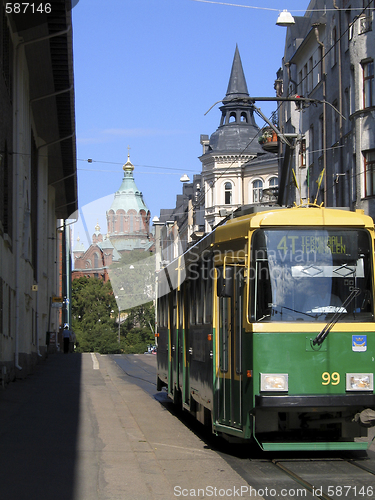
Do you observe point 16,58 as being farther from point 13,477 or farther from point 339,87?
point 13,477

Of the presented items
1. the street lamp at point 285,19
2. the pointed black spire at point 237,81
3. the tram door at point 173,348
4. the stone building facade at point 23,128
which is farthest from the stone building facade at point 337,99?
the pointed black spire at point 237,81

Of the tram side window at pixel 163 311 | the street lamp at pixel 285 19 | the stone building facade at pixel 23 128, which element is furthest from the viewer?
the street lamp at pixel 285 19

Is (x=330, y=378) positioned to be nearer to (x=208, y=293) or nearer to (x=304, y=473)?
(x=304, y=473)

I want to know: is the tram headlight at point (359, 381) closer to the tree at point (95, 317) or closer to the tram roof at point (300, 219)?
the tram roof at point (300, 219)

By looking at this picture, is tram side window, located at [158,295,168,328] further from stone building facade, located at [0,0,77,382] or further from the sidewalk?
stone building facade, located at [0,0,77,382]

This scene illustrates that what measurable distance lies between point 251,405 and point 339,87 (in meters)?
26.4

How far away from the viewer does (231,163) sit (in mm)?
64875

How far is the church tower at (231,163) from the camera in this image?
64062 millimetres

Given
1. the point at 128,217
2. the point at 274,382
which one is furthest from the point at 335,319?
the point at 128,217

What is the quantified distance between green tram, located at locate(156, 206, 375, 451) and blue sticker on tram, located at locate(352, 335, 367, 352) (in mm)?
12

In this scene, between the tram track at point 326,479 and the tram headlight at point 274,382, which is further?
the tram headlight at point 274,382

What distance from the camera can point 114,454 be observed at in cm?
1002

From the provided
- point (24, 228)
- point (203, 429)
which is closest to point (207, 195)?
point (24, 228)

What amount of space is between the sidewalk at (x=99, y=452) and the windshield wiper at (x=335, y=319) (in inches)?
70.9
